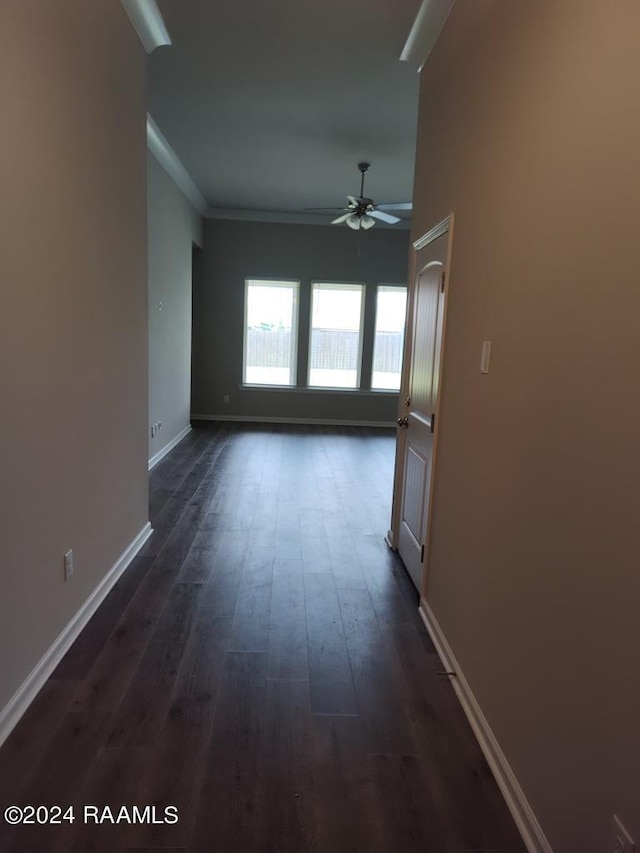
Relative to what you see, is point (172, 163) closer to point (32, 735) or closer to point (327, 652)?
point (327, 652)

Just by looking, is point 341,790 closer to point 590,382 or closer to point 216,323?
point 590,382

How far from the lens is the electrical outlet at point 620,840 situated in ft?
3.58

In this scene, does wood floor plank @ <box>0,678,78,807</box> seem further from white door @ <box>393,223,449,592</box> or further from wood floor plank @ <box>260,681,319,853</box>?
white door @ <box>393,223,449,592</box>

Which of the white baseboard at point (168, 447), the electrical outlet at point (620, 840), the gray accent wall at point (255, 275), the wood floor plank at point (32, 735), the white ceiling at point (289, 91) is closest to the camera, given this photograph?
the electrical outlet at point (620, 840)

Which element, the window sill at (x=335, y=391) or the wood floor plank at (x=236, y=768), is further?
the window sill at (x=335, y=391)

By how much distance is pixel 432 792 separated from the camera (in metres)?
1.67

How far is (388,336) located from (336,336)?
0.83 meters

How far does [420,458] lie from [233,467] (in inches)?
118

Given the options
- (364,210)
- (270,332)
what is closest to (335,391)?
(270,332)

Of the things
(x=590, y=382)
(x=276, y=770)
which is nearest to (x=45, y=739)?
(x=276, y=770)

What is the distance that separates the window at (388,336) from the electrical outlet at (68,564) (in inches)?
255

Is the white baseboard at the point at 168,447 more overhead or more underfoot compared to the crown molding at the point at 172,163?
more underfoot

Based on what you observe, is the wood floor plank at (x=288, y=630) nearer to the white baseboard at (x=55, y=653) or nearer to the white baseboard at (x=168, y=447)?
the white baseboard at (x=55, y=653)

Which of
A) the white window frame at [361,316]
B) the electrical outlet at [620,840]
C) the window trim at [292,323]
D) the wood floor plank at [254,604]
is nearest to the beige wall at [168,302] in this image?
the window trim at [292,323]
